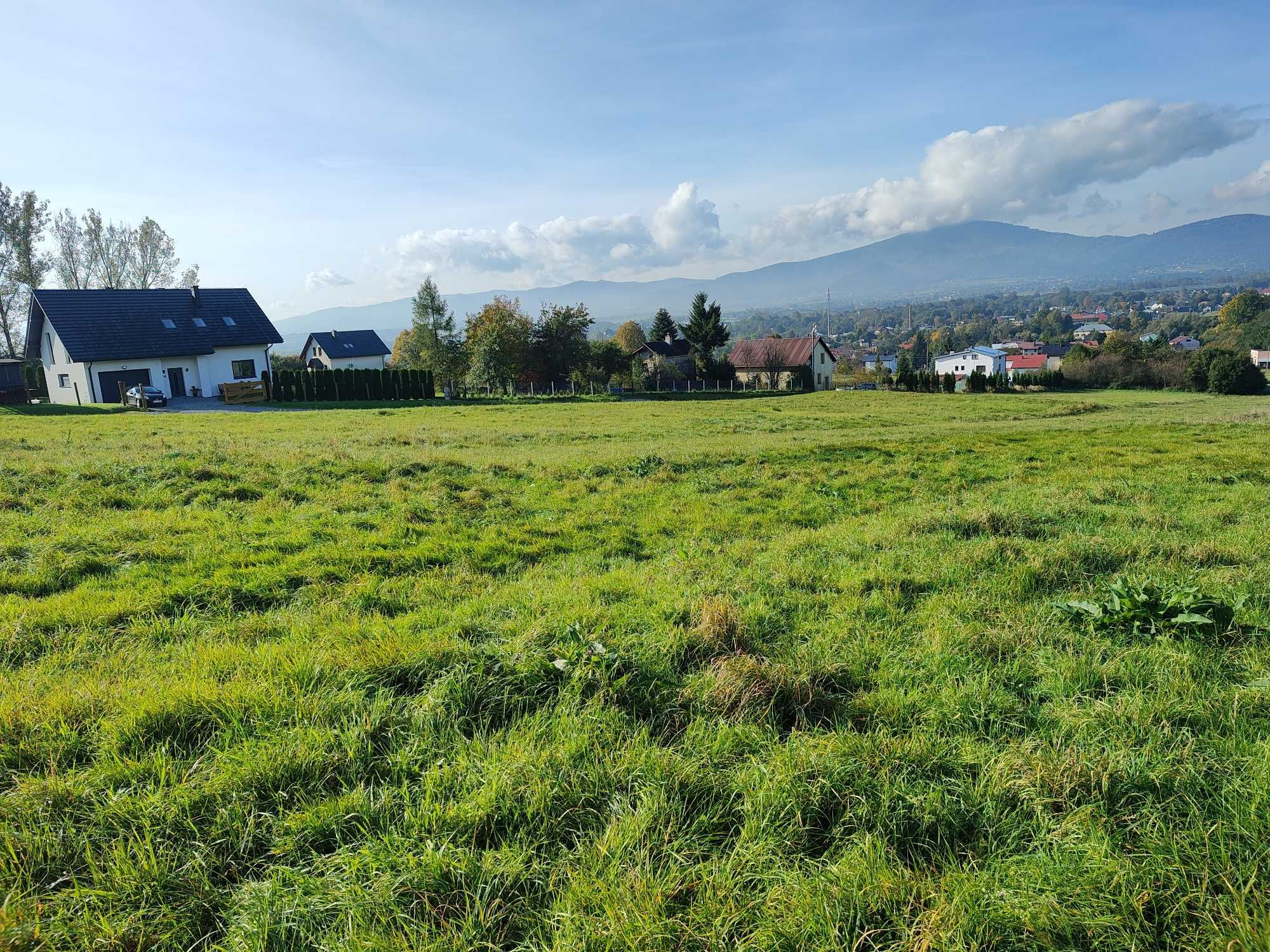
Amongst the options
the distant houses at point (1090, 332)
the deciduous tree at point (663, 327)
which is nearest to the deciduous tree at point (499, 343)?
the deciduous tree at point (663, 327)

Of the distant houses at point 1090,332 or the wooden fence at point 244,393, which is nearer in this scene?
the wooden fence at point 244,393

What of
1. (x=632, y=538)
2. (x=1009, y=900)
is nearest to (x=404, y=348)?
(x=632, y=538)

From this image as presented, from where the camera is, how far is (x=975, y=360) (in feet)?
443

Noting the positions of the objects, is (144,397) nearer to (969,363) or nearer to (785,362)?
(785,362)

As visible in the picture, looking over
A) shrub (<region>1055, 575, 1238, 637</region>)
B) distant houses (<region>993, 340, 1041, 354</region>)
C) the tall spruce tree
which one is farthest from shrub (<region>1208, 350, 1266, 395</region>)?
distant houses (<region>993, 340, 1041, 354</region>)

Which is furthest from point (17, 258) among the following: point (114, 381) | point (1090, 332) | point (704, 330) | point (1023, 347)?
point (1090, 332)

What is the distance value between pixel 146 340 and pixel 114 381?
139 inches

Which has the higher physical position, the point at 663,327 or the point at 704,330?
the point at 663,327

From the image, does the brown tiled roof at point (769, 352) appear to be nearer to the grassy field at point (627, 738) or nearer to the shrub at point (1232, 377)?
the shrub at point (1232, 377)

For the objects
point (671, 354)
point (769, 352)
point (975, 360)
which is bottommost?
point (975, 360)

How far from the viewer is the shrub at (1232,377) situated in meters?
56.7

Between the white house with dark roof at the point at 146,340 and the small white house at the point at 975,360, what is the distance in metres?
120

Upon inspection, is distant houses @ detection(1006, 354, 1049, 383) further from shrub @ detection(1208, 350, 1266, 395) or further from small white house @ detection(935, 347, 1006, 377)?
shrub @ detection(1208, 350, 1266, 395)

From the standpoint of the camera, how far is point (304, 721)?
3350mm
